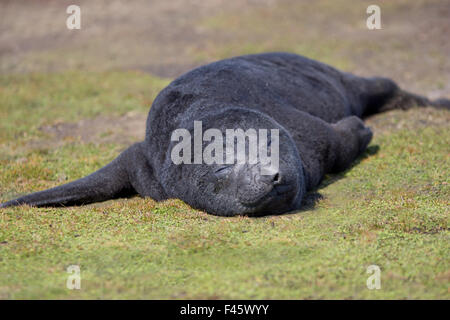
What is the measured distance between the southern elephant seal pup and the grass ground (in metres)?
0.26

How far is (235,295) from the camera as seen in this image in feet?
16.1

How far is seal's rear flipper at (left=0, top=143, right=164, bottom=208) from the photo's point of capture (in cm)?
780

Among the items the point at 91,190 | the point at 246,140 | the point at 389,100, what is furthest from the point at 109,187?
the point at 389,100

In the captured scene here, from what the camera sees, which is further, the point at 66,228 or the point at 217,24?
the point at 217,24

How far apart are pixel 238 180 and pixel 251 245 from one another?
81 centimetres

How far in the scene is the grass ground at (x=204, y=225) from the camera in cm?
511

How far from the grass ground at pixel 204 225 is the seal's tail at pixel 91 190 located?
33cm

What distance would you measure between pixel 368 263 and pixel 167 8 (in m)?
19.0

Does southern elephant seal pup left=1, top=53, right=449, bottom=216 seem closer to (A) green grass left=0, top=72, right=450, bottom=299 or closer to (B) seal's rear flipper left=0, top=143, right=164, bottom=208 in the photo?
(B) seal's rear flipper left=0, top=143, right=164, bottom=208

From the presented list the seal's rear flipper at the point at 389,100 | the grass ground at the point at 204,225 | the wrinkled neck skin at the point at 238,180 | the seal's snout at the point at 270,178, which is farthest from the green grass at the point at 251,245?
the seal's rear flipper at the point at 389,100

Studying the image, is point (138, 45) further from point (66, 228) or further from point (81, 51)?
point (66, 228)

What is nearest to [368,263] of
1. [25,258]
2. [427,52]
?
[25,258]

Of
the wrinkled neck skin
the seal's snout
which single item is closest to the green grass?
the wrinkled neck skin
